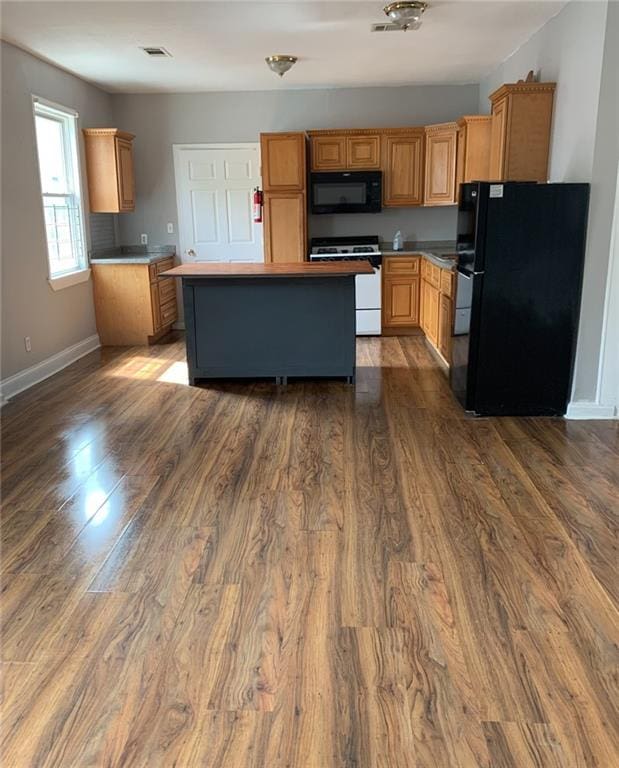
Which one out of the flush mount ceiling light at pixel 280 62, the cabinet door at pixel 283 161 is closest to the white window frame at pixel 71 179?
the cabinet door at pixel 283 161

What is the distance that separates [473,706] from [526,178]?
381cm

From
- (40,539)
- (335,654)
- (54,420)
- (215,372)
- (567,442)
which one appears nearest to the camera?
(335,654)

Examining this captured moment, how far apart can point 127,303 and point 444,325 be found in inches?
127

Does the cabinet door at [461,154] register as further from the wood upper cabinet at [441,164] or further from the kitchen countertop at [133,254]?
the kitchen countertop at [133,254]

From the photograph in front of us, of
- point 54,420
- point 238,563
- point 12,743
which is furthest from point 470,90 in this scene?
point 12,743

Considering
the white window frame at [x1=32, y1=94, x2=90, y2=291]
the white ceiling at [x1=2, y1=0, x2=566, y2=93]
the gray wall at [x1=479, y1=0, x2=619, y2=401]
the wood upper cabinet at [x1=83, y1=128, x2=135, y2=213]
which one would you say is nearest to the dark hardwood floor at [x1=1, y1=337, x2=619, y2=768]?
the gray wall at [x1=479, y1=0, x2=619, y2=401]

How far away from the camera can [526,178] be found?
459 cm

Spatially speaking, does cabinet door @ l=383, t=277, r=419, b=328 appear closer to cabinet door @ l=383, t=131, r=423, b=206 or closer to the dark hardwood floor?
cabinet door @ l=383, t=131, r=423, b=206

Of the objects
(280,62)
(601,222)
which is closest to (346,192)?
(280,62)

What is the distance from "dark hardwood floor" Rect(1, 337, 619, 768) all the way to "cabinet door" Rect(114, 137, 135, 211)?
Result: 10.5 ft

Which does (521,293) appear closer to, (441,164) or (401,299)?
(401,299)

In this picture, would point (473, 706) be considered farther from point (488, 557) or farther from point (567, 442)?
point (567, 442)

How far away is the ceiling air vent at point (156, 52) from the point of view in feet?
16.6

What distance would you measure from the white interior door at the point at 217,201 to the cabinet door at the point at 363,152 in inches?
41.0
